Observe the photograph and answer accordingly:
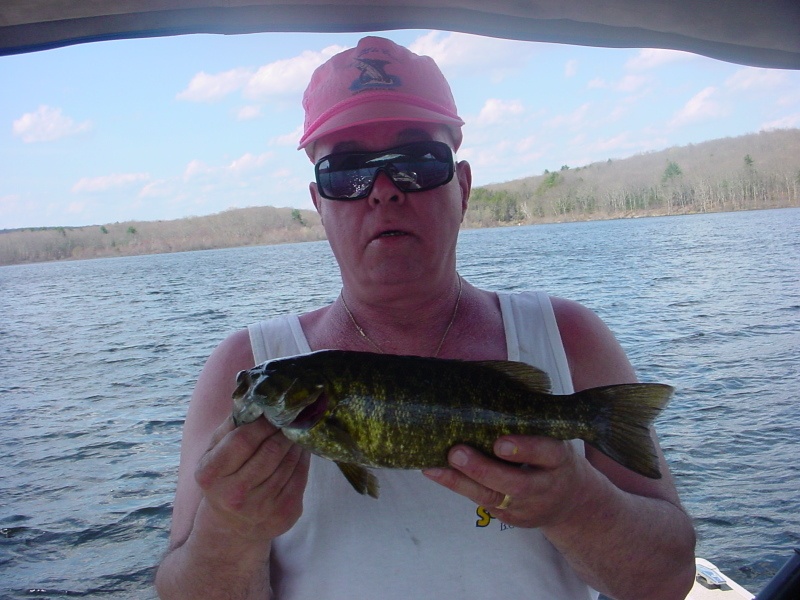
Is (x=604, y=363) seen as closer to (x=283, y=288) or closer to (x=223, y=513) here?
(x=223, y=513)

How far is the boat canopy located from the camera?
2377mm

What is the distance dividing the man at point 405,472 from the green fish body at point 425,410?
0.11 meters

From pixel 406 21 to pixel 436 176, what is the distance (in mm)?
710

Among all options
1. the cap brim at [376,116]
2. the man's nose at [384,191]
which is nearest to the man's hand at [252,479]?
the man's nose at [384,191]

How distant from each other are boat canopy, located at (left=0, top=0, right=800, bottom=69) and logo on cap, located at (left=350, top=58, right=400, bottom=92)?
0.74ft

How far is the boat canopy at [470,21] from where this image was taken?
238 cm

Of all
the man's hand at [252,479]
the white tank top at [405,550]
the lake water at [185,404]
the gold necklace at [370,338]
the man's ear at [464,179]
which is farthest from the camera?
the lake water at [185,404]

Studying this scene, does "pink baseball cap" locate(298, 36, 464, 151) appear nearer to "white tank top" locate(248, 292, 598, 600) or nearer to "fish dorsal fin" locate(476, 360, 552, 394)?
"fish dorsal fin" locate(476, 360, 552, 394)

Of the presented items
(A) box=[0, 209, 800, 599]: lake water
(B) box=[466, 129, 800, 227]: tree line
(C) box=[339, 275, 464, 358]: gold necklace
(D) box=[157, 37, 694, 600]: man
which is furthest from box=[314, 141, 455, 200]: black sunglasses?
(B) box=[466, 129, 800, 227]: tree line

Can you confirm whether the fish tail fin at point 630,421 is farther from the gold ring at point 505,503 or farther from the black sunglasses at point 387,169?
the black sunglasses at point 387,169

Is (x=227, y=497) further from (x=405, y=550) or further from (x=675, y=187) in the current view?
(x=675, y=187)

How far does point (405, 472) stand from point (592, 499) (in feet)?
2.11

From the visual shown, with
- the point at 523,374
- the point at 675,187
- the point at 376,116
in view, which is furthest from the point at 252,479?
the point at 675,187

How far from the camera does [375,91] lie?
242 cm
